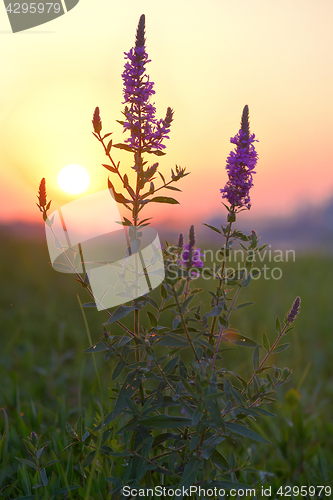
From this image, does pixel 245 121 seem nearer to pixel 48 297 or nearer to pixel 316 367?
pixel 316 367

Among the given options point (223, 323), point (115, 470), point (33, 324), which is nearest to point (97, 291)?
point (223, 323)

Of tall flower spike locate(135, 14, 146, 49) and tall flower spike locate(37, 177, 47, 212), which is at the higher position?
tall flower spike locate(135, 14, 146, 49)

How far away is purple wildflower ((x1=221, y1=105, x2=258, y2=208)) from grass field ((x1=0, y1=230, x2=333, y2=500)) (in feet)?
2.31

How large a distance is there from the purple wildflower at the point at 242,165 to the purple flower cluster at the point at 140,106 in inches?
11.8

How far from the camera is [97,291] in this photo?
1.64 m

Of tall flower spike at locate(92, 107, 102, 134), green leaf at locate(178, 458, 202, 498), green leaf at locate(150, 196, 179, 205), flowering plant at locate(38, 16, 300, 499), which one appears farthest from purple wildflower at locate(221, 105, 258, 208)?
green leaf at locate(178, 458, 202, 498)

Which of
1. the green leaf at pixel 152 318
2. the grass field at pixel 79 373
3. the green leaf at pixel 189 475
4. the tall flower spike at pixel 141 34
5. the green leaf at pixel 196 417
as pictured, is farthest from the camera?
the grass field at pixel 79 373

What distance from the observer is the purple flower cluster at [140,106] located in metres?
1.51

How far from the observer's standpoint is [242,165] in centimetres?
159

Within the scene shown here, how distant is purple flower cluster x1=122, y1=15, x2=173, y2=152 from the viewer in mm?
1512

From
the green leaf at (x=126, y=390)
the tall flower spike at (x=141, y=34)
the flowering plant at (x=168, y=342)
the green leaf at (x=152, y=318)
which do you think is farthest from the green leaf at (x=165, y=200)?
the green leaf at (x=126, y=390)

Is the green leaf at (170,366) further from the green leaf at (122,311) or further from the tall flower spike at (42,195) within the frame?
the tall flower spike at (42,195)

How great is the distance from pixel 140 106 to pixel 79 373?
2947 millimetres

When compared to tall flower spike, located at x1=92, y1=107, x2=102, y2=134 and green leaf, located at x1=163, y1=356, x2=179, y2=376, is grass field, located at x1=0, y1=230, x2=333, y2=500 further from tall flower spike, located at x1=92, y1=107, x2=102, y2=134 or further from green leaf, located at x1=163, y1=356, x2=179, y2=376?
tall flower spike, located at x1=92, y1=107, x2=102, y2=134
